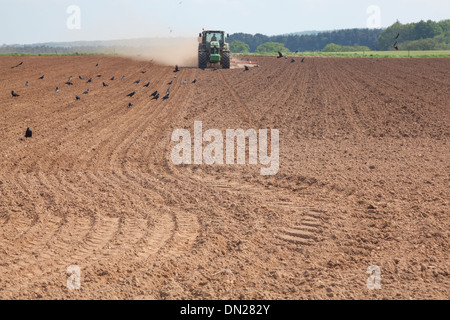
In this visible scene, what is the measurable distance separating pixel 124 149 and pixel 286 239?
592 cm

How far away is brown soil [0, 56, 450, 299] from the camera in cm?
498

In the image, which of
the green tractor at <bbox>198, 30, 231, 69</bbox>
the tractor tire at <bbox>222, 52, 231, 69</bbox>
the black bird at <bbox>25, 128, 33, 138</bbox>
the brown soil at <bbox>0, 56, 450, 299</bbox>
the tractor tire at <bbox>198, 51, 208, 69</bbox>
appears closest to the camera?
the brown soil at <bbox>0, 56, 450, 299</bbox>

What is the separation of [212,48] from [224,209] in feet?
85.6

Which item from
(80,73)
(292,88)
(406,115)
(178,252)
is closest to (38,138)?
(178,252)

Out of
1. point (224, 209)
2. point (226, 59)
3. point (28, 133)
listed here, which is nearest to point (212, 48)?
point (226, 59)

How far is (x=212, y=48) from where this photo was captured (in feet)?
104

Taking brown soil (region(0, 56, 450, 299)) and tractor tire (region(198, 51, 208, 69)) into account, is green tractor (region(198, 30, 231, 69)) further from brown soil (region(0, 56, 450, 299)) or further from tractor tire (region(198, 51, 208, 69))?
brown soil (region(0, 56, 450, 299))

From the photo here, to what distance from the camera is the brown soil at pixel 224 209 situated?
498 cm

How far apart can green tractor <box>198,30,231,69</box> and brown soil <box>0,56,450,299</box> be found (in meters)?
17.4

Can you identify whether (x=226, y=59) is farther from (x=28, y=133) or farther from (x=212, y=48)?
(x=28, y=133)

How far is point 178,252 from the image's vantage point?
569 cm

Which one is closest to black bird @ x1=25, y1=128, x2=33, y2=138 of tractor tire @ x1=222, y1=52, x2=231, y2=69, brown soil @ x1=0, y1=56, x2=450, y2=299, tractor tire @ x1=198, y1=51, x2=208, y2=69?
brown soil @ x1=0, y1=56, x2=450, y2=299

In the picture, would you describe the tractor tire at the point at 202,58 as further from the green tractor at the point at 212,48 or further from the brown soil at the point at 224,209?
the brown soil at the point at 224,209
